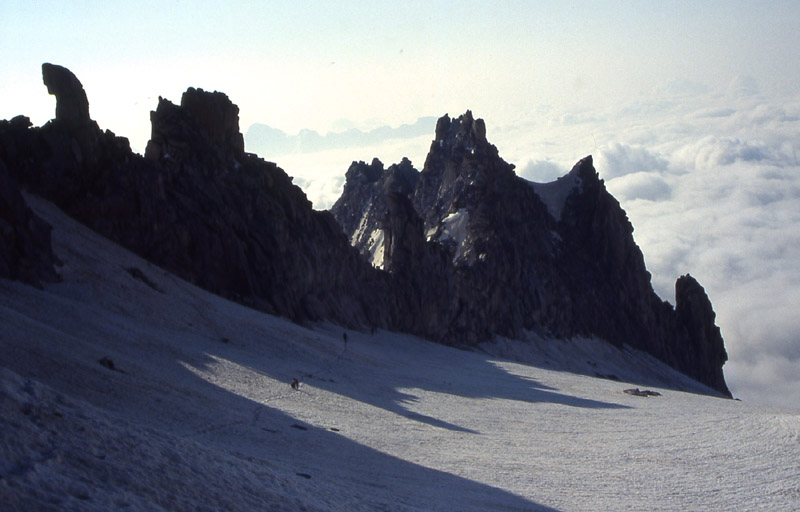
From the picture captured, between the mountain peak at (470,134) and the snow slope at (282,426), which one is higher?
the mountain peak at (470,134)

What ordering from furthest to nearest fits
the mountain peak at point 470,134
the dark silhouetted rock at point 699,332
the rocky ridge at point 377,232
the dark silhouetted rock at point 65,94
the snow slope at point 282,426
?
the dark silhouetted rock at point 699,332, the mountain peak at point 470,134, the rocky ridge at point 377,232, the dark silhouetted rock at point 65,94, the snow slope at point 282,426

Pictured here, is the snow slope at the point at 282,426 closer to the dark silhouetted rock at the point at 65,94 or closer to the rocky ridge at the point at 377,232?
the rocky ridge at the point at 377,232

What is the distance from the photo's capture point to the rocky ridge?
212ft

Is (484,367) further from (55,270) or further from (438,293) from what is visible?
(55,270)

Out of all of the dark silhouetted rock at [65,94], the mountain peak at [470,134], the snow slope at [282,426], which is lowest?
the snow slope at [282,426]

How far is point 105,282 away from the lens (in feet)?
162

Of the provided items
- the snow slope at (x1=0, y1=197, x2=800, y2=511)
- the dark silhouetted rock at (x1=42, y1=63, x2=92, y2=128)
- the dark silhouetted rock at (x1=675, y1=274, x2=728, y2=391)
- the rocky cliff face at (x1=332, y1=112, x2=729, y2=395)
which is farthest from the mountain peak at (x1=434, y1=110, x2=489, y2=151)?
the dark silhouetted rock at (x1=42, y1=63, x2=92, y2=128)

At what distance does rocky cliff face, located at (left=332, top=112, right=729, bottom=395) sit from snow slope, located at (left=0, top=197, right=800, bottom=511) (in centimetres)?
4039

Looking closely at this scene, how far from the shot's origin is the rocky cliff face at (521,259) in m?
101

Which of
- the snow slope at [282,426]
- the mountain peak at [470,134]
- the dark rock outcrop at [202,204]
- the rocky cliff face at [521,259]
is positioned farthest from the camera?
the mountain peak at [470,134]

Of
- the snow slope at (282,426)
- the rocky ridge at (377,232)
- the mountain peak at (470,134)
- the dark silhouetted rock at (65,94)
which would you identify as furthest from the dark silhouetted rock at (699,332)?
the dark silhouetted rock at (65,94)

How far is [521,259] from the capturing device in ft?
382

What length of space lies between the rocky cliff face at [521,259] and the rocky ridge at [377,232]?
0.27m

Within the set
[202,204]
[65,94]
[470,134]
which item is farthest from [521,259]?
[65,94]
